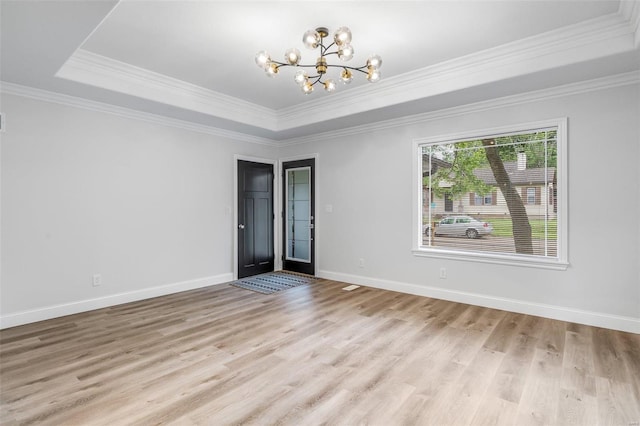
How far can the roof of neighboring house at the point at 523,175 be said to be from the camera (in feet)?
12.7

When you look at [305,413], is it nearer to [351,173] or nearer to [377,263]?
[377,263]

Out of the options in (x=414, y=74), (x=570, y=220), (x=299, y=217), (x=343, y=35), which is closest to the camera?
(x=343, y=35)

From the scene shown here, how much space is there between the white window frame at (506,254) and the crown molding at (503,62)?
82 centimetres

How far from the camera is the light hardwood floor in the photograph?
208 centimetres

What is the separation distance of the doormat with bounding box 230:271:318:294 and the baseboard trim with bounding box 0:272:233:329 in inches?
18.0

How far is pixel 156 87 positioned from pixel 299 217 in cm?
320

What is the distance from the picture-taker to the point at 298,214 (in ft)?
20.8

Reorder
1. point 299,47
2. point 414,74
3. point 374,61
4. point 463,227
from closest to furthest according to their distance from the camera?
point 374,61 → point 299,47 → point 414,74 → point 463,227

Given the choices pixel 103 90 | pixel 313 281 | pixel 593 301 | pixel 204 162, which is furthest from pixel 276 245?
pixel 593 301

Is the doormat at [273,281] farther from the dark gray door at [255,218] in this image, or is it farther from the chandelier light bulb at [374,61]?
the chandelier light bulb at [374,61]

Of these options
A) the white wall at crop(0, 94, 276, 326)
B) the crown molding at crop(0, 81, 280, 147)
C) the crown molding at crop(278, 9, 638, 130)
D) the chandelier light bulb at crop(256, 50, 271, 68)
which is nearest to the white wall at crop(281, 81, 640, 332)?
the crown molding at crop(278, 9, 638, 130)

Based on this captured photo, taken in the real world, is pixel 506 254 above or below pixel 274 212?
below

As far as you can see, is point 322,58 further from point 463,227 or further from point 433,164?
point 463,227

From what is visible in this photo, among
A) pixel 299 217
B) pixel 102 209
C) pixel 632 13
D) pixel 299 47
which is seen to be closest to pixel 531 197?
pixel 632 13
